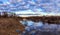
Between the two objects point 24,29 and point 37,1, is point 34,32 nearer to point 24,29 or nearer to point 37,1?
point 24,29

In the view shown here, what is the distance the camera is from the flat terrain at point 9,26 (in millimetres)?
820

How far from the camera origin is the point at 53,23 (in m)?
0.81

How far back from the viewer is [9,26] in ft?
2.70

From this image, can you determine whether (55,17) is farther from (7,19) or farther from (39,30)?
(7,19)

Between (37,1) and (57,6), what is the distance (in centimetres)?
12

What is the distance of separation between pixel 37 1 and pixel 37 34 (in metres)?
0.19

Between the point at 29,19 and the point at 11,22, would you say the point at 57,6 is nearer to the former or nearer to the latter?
the point at 29,19

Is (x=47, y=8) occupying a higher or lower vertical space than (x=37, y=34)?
higher

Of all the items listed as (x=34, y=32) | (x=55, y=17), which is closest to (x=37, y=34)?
(x=34, y=32)

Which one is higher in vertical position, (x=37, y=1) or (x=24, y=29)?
(x=37, y=1)

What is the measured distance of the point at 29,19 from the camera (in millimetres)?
812

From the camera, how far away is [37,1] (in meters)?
0.84

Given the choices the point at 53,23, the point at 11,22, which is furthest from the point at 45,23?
the point at 11,22

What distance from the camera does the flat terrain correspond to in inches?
32.3
